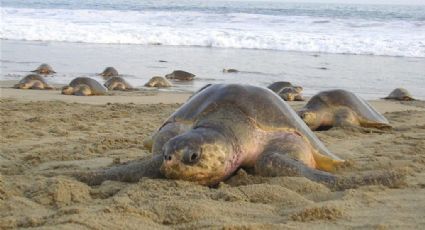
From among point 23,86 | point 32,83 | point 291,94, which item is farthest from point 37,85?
point 291,94

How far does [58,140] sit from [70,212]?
2.51 m

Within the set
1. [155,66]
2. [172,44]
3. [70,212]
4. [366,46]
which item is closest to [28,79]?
[155,66]

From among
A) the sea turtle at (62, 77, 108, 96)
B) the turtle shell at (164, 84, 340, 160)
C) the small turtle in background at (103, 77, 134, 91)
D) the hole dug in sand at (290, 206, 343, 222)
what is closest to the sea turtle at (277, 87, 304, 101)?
the small turtle in background at (103, 77, 134, 91)

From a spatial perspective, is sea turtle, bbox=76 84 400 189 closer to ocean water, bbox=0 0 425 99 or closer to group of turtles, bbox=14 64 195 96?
group of turtles, bbox=14 64 195 96

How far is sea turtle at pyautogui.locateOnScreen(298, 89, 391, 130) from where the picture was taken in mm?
5859

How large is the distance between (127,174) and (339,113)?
3.40 meters

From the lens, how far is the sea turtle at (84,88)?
8.35 meters

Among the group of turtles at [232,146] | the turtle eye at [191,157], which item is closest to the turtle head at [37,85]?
the group of turtles at [232,146]

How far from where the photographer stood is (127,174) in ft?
10.1

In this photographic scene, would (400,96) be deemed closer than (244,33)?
Yes

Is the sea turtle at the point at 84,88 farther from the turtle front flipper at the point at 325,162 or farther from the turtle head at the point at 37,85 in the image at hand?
the turtle front flipper at the point at 325,162

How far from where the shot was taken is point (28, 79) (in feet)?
29.2

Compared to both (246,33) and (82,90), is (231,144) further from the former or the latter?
(246,33)

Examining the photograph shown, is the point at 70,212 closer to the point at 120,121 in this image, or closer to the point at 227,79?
the point at 120,121
